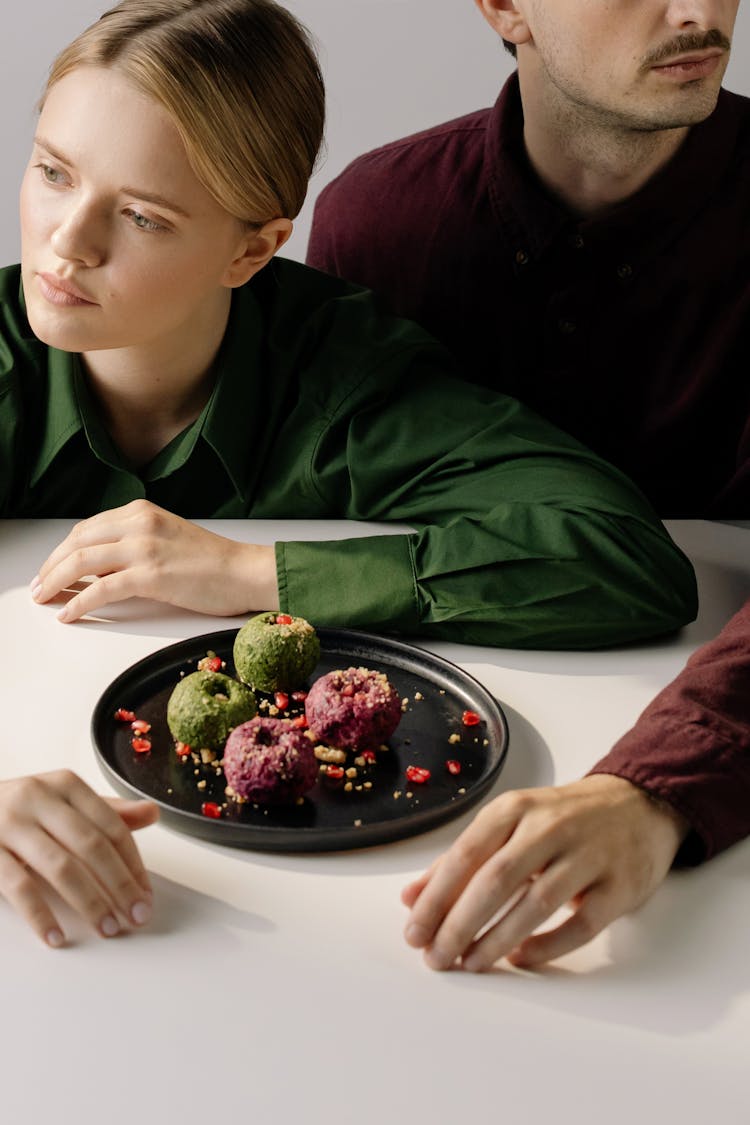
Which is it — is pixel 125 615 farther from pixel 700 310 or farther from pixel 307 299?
pixel 700 310

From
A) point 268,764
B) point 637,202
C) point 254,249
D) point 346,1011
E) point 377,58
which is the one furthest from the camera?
point 377,58

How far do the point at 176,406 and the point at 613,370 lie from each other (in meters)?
0.57

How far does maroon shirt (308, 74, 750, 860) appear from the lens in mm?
1739

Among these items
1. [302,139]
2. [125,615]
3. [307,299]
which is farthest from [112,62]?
[125,615]

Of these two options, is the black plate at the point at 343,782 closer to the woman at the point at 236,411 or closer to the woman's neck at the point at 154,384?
the woman at the point at 236,411

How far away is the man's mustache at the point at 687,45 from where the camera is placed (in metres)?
1.53

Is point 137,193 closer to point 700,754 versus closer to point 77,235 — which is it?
point 77,235

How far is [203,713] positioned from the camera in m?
1.05

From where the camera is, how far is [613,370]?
1812 millimetres

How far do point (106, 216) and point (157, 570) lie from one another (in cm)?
33

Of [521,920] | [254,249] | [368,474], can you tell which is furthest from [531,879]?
[254,249]

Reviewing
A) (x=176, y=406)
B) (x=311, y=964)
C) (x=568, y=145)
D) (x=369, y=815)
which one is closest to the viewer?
(x=311, y=964)

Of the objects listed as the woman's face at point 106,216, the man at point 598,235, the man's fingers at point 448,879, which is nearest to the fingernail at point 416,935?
the man's fingers at point 448,879

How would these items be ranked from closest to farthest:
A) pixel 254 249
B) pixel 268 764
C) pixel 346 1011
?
pixel 346 1011, pixel 268 764, pixel 254 249
